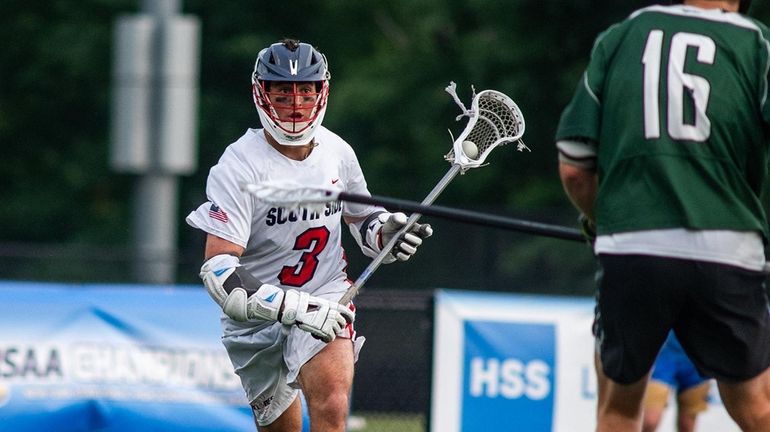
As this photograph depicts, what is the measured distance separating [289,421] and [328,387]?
19.2 inches

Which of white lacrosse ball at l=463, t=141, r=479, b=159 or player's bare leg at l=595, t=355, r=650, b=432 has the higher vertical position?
white lacrosse ball at l=463, t=141, r=479, b=159

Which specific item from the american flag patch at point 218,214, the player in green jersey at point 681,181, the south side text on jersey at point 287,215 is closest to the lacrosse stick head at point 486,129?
the south side text on jersey at point 287,215

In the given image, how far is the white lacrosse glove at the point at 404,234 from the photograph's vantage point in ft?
20.9

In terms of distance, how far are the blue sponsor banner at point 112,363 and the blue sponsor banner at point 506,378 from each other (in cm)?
130

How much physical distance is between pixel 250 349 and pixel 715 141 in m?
2.58

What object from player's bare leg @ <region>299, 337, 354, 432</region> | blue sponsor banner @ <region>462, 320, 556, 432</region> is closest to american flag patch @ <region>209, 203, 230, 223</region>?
player's bare leg @ <region>299, 337, 354, 432</region>

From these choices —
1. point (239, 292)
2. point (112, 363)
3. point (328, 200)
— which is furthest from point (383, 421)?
point (328, 200)

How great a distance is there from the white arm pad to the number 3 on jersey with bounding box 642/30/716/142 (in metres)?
1.88

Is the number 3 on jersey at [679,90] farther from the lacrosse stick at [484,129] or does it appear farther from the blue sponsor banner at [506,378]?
the blue sponsor banner at [506,378]

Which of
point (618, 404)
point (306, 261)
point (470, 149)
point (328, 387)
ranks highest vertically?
point (470, 149)

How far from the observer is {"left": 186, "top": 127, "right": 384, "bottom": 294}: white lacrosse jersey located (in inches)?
240

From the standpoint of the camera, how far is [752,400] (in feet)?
15.7

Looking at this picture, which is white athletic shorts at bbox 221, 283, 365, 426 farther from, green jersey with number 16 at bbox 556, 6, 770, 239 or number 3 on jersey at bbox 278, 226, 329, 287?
green jersey with number 16 at bbox 556, 6, 770, 239

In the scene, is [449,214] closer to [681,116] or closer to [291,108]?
[291,108]
